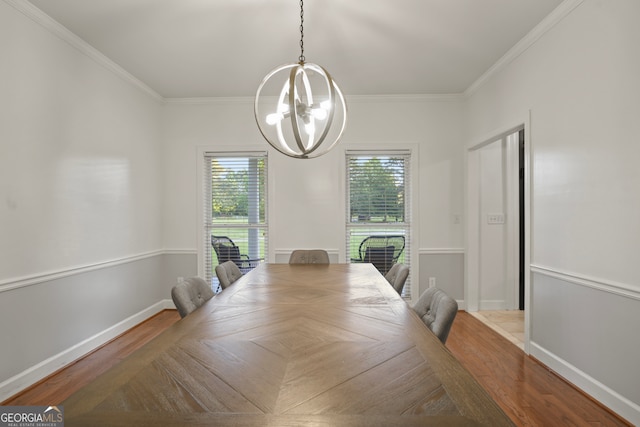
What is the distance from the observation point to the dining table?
0.81 meters

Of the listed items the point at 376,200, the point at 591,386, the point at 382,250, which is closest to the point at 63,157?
the point at 376,200

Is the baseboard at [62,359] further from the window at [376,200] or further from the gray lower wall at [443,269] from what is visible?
the gray lower wall at [443,269]

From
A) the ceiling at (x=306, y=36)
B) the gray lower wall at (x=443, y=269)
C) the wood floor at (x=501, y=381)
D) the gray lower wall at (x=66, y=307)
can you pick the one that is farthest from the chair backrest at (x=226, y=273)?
the gray lower wall at (x=443, y=269)

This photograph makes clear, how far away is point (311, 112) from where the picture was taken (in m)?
2.20

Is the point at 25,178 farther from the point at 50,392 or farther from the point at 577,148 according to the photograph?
the point at 577,148

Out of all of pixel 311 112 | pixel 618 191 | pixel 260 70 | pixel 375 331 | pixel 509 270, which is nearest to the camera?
pixel 375 331

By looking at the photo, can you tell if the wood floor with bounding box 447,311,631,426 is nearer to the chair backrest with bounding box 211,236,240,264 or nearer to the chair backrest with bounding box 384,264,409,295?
the chair backrest with bounding box 384,264,409,295

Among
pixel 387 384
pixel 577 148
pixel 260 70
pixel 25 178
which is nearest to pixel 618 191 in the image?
pixel 577 148

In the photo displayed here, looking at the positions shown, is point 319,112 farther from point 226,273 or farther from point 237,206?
point 237,206

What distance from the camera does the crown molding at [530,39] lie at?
2.43 m

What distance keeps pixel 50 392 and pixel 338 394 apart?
2.48 m

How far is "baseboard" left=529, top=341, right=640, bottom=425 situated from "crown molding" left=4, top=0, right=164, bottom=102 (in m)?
4.52

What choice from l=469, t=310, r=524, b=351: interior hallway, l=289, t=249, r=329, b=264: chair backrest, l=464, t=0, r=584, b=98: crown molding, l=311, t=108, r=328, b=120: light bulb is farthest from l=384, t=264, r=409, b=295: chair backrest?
l=464, t=0, r=584, b=98: crown molding

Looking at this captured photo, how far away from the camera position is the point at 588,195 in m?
2.28
